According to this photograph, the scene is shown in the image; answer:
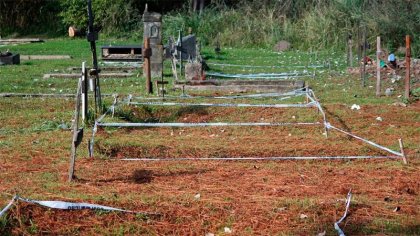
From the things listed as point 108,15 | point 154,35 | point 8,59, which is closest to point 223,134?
point 154,35

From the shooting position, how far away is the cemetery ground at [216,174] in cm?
596

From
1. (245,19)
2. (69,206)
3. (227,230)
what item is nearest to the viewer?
(227,230)

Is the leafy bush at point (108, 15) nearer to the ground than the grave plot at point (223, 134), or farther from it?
farther from it

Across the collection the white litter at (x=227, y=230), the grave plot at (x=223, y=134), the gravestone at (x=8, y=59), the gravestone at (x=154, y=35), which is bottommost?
the white litter at (x=227, y=230)

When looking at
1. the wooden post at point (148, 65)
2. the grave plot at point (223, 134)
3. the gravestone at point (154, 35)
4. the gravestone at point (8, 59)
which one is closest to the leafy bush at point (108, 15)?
the gravestone at point (8, 59)

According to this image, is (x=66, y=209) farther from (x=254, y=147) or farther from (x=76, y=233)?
(x=254, y=147)

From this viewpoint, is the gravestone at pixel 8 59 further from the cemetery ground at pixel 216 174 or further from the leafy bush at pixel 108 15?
the leafy bush at pixel 108 15

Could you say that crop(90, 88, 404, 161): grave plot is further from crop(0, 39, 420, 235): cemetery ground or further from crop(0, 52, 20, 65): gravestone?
crop(0, 52, 20, 65): gravestone

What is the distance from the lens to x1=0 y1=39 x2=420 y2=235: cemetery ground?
596 centimetres

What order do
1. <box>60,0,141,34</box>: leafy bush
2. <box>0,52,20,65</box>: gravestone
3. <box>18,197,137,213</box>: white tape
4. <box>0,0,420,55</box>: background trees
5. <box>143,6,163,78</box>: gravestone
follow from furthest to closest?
<box>60,0,141,34</box>: leafy bush → <box>0,0,420,55</box>: background trees → <box>0,52,20,65</box>: gravestone → <box>143,6,163,78</box>: gravestone → <box>18,197,137,213</box>: white tape

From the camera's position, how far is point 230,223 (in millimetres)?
5957

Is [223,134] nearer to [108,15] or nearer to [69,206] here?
[69,206]

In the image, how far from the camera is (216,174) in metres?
7.58

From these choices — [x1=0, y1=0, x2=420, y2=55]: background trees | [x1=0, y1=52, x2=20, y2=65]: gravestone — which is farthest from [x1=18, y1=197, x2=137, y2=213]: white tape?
[x1=0, y1=0, x2=420, y2=55]: background trees
